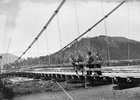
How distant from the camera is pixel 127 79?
47.3ft

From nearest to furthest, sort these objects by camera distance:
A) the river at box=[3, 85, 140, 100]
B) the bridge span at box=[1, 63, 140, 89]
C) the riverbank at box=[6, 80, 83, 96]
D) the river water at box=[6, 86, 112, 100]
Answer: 1. the bridge span at box=[1, 63, 140, 89]
2. the river at box=[3, 85, 140, 100]
3. the river water at box=[6, 86, 112, 100]
4. the riverbank at box=[6, 80, 83, 96]

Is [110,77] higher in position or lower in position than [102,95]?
higher

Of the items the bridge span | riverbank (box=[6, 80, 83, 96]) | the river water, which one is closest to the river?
the river water

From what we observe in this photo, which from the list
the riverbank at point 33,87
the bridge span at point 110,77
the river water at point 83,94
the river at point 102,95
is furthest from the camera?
the riverbank at point 33,87

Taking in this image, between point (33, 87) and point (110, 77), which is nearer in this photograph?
point (110, 77)

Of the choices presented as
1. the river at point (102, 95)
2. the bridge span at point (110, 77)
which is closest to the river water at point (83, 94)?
the river at point (102, 95)

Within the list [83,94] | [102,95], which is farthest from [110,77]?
[83,94]

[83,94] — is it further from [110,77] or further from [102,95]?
[110,77]

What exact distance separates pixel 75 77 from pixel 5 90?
5807 cm

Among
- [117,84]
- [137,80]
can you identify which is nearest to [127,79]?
[137,80]

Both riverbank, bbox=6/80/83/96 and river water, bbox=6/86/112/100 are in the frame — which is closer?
river water, bbox=6/86/112/100

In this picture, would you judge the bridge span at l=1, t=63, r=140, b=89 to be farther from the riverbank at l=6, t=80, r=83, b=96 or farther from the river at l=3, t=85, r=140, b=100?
the riverbank at l=6, t=80, r=83, b=96


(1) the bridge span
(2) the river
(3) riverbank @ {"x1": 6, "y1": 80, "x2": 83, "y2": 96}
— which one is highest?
(1) the bridge span

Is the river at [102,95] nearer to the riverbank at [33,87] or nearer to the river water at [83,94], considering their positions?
the river water at [83,94]
